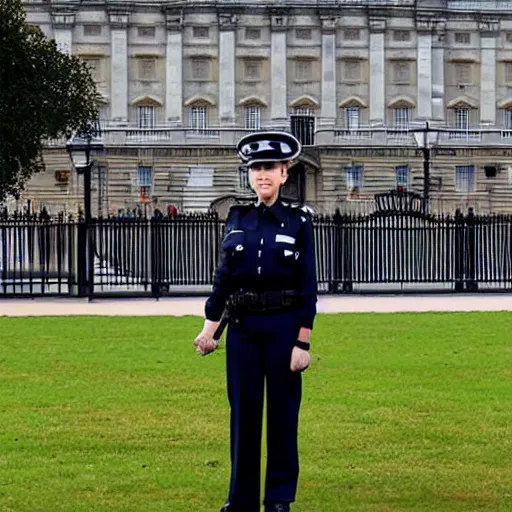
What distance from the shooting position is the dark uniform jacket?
1138 cm

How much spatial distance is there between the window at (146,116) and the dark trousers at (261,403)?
267ft

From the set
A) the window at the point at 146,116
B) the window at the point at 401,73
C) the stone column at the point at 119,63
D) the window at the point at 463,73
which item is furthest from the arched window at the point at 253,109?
the window at the point at 463,73

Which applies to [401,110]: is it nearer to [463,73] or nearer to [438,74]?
[438,74]

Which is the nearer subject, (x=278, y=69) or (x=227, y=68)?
(x=227, y=68)

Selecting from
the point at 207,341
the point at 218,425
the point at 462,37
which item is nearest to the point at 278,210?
the point at 207,341

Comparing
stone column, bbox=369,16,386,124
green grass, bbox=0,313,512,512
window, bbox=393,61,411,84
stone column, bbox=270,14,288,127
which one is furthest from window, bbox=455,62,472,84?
green grass, bbox=0,313,512,512

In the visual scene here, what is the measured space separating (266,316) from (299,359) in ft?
1.14

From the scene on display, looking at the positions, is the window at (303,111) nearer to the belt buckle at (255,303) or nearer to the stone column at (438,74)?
the stone column at (438,74)

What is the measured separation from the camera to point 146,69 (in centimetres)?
9350

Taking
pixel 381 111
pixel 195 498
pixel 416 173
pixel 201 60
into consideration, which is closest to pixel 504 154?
pixel 416 173

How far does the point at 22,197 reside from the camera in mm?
82625

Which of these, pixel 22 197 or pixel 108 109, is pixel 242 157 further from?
pixel 108 109

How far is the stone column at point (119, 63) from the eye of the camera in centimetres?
9225

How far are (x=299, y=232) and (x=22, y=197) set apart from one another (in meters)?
72.0
